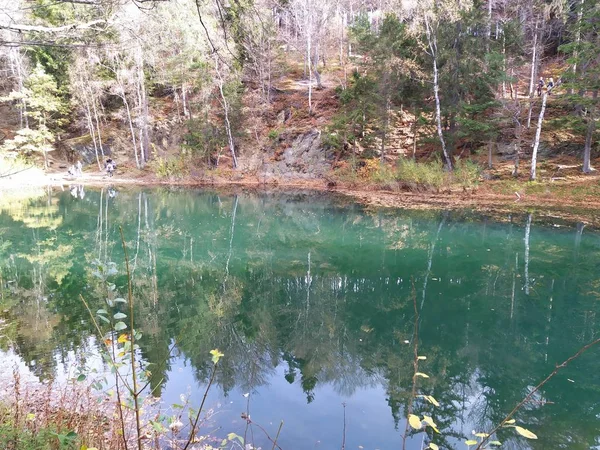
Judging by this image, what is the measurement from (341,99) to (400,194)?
26.9 ft

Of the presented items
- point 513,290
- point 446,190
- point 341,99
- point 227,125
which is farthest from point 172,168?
point 513,290

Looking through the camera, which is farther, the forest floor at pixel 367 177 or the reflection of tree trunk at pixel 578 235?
the forest floor at pixel 367 177

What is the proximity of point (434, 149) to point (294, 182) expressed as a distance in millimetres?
9004

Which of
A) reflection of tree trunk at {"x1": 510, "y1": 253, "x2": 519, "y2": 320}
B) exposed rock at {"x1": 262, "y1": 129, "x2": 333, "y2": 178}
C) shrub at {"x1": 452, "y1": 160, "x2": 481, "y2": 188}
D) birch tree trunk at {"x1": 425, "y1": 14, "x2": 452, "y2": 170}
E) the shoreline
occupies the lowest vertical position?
reflection of tree trunk at {"x1": 510, "y1": 253, "x2": 519, "y2": 320}

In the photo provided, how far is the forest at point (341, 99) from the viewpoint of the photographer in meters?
19.7

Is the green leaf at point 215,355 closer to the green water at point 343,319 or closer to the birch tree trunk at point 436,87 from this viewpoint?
the green water at point 343,319

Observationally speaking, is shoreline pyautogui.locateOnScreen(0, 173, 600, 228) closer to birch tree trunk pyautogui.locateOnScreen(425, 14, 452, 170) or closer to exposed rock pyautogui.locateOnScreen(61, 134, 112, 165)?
birch tree trunk pyautogui.locateOnScreen(425, 14, 452, 170)

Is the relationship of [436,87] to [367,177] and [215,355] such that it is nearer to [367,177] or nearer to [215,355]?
[367,177]

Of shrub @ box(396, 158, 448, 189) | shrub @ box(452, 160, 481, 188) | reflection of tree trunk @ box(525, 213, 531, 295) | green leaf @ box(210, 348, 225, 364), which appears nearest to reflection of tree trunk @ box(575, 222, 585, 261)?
reflection of tree trunk @ box(525, 213, 531, 295)

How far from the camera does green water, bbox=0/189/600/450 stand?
4.88 metres

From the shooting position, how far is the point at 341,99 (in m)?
26.3

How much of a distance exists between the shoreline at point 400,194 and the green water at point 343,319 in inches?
112

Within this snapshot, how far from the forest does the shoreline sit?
711 mm

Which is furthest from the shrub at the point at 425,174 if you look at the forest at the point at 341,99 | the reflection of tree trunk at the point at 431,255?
the reflection of tree trunk at the point at 431,255
